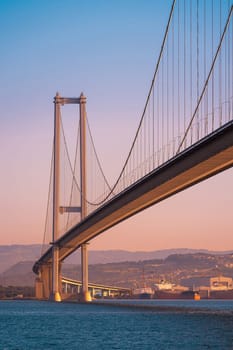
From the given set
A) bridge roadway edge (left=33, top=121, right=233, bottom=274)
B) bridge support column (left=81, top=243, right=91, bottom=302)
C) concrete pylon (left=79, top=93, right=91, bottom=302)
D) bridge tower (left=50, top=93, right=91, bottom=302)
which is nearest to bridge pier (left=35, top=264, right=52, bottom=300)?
bridge support column (left=81, top=243, right=91, bottom=302)

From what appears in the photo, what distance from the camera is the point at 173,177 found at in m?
46.5

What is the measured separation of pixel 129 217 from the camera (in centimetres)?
6278

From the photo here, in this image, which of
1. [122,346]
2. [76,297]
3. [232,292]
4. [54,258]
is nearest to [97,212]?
[54,258]

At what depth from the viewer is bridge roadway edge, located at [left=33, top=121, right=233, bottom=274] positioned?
132 feet

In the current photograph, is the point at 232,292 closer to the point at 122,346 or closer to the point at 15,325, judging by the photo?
the point at 15,325

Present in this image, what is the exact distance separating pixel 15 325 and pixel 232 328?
528 inches

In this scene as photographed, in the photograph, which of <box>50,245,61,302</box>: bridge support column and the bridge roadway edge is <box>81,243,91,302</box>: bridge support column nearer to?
<box>50,245,61,302</box>: bridge support column

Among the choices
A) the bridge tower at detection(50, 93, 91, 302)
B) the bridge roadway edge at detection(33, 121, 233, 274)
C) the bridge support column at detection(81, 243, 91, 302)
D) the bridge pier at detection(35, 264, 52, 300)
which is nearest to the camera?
the bridge roadway edge at detection(33, 121, 233, 274)

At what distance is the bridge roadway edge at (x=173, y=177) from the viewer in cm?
4016

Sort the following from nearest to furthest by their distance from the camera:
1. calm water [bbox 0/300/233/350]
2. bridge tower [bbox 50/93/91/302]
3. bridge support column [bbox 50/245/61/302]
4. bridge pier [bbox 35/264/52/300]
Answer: calm water [bbox 0/300/233/350]
bridge tower [bbox 50/93/91/302]
bridge support column [bbox 50/245/61/302]
bridge pier [bbox 35/264/52/300]

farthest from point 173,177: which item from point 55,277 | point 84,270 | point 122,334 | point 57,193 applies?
point 55,277

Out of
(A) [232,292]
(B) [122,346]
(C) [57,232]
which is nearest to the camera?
(B) [122,346]

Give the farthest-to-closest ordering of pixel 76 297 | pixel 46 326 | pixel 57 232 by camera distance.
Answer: pixel 76 297 → pixel 57 232 → pixel 46 326

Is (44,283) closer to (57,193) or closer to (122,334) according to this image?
(57,193)
